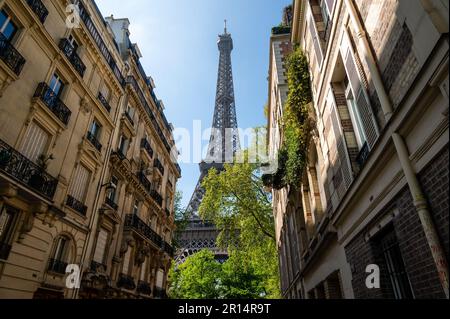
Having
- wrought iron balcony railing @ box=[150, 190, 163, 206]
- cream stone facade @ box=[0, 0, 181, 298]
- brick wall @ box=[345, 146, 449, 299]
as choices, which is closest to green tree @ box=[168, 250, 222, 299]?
wrought iron balcony railing @ box=[150, 190, 163, 206]

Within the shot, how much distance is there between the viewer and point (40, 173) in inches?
419

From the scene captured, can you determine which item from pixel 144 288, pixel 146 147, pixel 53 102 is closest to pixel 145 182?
pixel 146 147

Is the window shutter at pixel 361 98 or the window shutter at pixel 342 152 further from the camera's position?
the window shutter at pixel 342 152

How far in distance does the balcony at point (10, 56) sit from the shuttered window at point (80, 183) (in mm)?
5216

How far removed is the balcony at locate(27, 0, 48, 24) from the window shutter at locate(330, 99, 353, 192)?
11.7 metres

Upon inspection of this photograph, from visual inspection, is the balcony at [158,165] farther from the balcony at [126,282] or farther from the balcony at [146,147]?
the balcony at [126,282]

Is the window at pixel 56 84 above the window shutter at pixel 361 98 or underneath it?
above

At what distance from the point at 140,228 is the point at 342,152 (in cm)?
1545

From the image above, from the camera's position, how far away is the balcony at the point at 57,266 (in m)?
11.2

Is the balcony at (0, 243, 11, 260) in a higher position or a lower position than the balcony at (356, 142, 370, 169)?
lower

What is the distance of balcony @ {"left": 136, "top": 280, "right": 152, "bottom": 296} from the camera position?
1917 centimetres

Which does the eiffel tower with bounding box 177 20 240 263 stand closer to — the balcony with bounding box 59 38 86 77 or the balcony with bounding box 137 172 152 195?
the balcony with bounding box 137 172 152 195

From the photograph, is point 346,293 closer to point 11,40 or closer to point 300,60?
point 300,60

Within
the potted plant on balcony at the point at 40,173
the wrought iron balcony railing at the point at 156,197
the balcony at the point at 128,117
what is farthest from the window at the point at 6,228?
the wrought iron balcony railing at the point at 156,197
